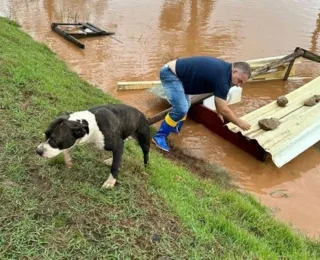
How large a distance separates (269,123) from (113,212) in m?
3.86

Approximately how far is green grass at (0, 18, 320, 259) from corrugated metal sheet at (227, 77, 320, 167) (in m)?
1.22

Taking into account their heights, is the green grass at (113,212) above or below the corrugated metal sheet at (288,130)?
above

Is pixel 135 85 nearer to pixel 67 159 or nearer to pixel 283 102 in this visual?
pixel 283 102

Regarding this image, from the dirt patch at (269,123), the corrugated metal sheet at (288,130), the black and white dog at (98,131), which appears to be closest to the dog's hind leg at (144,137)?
the black and white dog at (98,131)

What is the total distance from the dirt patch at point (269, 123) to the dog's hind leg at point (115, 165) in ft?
11.4

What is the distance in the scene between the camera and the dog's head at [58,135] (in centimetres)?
306

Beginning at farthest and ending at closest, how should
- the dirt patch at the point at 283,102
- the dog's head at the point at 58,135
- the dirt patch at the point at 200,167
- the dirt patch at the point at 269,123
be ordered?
1. the dirt patch at the point at 283,102
2. the dirt patch at the point at 269,123
3. the dirt patch at the point at 200,167
4. the dog's head at the point at 58,135

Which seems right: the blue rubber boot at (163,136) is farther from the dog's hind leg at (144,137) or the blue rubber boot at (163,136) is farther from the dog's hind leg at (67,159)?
the dog's hind leg at (67,159)

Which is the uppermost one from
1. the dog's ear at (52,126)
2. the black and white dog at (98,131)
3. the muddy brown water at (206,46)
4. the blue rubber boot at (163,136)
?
the dog's ear at (52,126)

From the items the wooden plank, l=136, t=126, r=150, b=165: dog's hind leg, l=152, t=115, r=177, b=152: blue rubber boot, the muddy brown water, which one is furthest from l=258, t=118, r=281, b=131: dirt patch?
l=136, t=126, r=150, b=165: dog's hind leg

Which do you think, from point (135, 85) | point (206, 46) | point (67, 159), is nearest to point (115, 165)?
point (67, 159)

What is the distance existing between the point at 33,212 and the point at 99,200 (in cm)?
55

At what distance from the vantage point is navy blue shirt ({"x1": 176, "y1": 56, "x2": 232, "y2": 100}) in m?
4.88

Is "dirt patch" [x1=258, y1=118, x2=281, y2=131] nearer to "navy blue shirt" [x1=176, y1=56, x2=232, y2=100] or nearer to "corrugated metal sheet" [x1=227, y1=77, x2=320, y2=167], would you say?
"corrugated metal sheet" [x1=227, y1=77, x2=320, y2=167]
